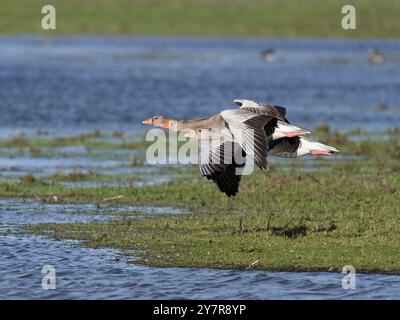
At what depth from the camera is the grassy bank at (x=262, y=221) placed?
13.7 metres

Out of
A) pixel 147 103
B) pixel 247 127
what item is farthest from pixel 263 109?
pixel 147 103

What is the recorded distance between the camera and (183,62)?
59.8 m

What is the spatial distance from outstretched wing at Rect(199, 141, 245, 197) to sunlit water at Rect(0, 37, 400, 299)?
1.28 metres

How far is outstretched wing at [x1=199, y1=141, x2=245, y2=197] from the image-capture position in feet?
43.9

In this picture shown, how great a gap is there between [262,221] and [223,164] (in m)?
2.54

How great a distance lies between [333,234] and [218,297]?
2953 millimetres

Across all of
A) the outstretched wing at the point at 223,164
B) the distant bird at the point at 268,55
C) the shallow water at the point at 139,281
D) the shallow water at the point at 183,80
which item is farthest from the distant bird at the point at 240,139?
the distant bird at the point at 268,55

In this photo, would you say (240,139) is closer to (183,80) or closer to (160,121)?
(160,121)

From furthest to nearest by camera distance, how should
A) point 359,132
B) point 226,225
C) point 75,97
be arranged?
point 75,97 → point 359,132 → point 226,225

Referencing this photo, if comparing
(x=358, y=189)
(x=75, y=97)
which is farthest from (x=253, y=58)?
(x=358, y=189)

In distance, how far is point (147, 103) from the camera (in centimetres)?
3869

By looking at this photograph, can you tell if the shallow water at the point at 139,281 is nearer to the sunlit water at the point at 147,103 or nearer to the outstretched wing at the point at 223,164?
the sunlit water at the point at 147,103

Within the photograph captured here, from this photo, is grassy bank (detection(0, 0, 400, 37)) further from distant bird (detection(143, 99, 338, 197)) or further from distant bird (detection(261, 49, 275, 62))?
distant bird (detection(143, 99, 338, 197))
